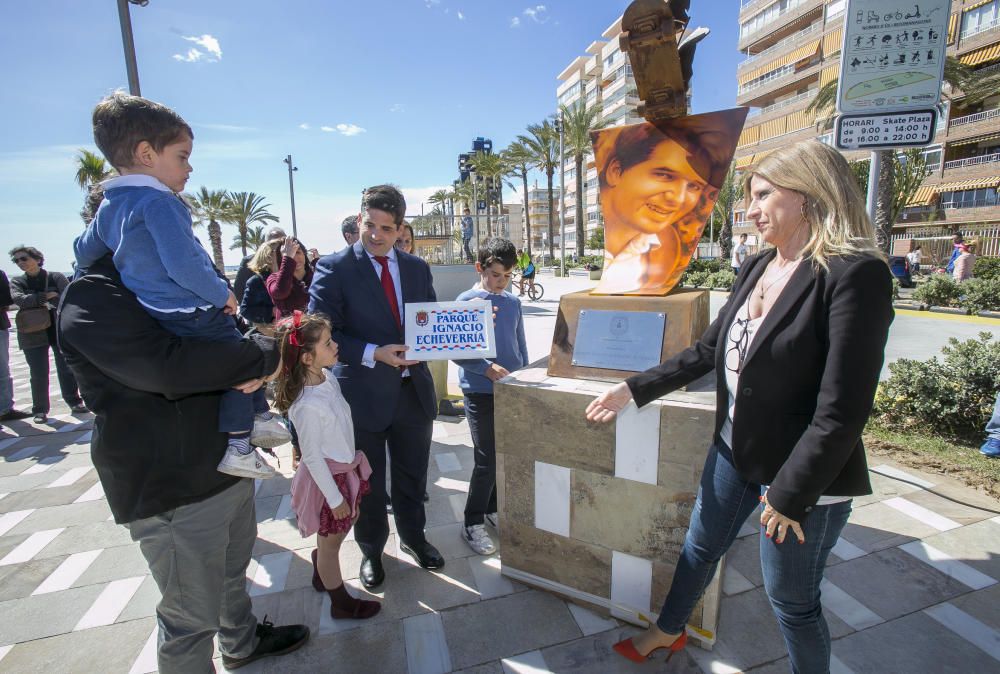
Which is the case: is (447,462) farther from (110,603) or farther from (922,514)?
(922,514)

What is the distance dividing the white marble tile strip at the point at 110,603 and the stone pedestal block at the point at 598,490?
195cm

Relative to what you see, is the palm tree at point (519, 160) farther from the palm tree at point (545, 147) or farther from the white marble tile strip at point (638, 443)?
the white marble tile strip at point (638, 443)

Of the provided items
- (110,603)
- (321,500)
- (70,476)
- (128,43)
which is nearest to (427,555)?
(321,500)

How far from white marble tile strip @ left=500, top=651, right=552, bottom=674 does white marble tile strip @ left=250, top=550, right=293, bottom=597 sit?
1.29m

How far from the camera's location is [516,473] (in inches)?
93.4

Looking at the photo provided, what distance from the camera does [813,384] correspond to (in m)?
1.39

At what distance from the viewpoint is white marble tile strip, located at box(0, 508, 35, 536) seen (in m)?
3.22

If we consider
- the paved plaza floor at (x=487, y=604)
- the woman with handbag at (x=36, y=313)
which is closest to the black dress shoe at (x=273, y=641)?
the paved plaza floor at (x=487, y=604)

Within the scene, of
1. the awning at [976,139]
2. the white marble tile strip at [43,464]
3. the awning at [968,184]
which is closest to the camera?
the white marble tile strip at [43,464]

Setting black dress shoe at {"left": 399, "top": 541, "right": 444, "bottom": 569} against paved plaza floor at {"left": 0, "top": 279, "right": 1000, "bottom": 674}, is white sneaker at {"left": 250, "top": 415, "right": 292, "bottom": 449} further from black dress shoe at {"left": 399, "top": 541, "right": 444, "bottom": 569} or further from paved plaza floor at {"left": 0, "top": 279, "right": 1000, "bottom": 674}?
black dress shoe at {"left": 399, "top": 541, "right": 444, "bottom": 569}

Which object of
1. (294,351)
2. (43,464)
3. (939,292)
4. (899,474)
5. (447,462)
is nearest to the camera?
(294,351)

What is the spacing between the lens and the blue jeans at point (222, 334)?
1540mm

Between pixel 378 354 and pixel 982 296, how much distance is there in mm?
13977

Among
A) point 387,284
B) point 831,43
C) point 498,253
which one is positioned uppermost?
point 831,43
